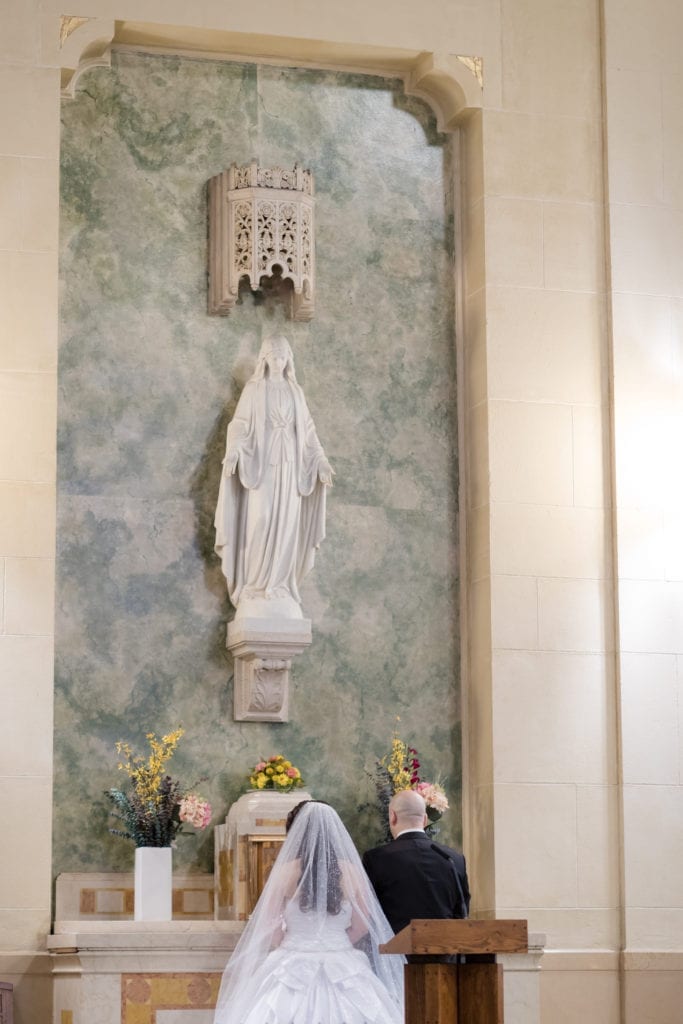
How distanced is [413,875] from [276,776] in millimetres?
2014

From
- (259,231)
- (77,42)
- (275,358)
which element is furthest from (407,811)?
(77,42)

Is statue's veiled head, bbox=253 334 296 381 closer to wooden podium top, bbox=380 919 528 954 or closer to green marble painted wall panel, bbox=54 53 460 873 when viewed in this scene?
green marble painted wall panel, bbox=54 53 460 873

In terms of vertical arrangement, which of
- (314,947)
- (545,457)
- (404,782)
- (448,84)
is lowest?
(314,947)

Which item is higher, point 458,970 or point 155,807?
point 155,807

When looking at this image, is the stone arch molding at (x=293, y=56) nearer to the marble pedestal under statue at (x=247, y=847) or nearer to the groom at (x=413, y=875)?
the marble pedestal under statue at (x=247, y=847)

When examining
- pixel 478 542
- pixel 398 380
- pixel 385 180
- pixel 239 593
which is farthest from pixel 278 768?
pixel 385 180

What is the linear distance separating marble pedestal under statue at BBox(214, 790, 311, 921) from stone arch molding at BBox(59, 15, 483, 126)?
439 cm

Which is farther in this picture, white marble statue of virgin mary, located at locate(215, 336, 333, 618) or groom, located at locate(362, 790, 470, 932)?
white marble statue of virgin mary, located at locate(215, 336, 333, 618)

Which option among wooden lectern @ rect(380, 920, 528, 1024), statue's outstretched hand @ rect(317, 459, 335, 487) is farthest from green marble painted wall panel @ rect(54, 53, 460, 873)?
wooden lectern @ rect(380, 920, 528, 1024)

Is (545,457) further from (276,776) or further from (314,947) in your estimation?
(314,947)

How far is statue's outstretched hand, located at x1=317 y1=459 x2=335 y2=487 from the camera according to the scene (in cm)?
1037

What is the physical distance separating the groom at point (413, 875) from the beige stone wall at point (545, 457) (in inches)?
74.8

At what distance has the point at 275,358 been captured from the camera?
1048cm

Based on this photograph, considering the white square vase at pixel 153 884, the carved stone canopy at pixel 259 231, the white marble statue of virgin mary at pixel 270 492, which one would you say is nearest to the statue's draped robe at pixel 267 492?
the white marble statue of virgin mary at pixel 270 492
